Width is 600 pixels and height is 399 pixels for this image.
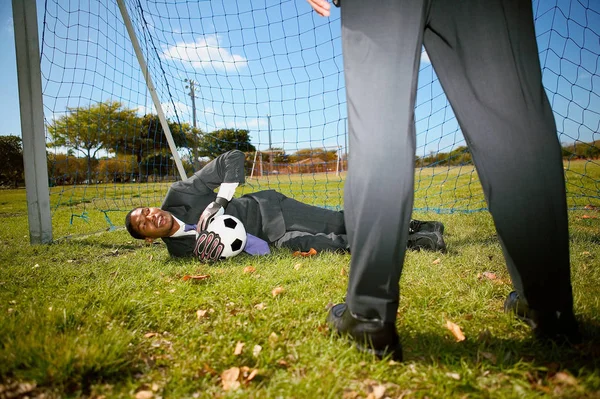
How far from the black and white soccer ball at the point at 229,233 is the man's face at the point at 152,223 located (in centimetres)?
52

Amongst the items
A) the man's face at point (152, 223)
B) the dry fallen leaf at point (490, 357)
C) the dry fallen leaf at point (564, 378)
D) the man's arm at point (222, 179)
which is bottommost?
the dry fallen leaf at point (490, 357)

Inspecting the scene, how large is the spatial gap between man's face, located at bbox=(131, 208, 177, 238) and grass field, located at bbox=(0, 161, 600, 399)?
0.79m

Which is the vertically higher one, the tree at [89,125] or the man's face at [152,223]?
the tree at [89,125]

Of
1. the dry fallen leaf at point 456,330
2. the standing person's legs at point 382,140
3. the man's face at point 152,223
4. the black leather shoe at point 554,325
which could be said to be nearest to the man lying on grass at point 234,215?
the man's face at point 152,223

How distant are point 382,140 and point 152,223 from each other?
112 inches

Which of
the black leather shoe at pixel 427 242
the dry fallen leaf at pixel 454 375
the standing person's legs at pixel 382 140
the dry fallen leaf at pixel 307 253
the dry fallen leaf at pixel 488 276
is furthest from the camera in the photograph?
the dry fallen leaf at pixel 307 253

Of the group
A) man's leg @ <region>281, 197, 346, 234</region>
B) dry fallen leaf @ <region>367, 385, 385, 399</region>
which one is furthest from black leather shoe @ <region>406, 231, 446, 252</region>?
dry fallen leaf @ <region>367, 385, 385, 399</region>

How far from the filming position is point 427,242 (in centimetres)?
283

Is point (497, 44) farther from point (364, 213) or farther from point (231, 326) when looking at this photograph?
point (231, 326)

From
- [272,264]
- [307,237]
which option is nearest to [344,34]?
[272,264]

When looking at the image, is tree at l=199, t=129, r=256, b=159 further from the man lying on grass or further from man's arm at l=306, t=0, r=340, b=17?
man's arm at l=306, t=0, r=340, b=17

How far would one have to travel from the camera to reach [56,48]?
389cm

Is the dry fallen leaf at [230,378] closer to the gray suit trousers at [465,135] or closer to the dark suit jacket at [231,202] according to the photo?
the gray suit trousers at [465,135]

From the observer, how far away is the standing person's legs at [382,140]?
957 millimetres
